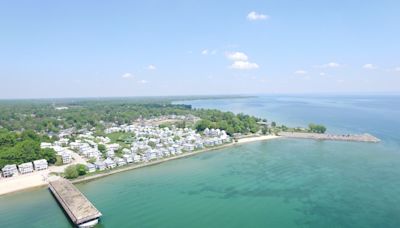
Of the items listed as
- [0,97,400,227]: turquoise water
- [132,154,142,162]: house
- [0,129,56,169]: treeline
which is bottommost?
[0,97,400,227]: turquoise water

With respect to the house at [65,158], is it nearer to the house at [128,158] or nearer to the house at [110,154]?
the house at [110,154]

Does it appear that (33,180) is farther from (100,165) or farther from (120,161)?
(120,161)

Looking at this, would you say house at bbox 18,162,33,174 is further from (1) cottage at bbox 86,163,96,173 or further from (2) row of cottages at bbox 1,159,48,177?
(1) cottage at bbox 86,163,96,173

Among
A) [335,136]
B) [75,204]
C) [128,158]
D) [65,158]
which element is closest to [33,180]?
[65,158]

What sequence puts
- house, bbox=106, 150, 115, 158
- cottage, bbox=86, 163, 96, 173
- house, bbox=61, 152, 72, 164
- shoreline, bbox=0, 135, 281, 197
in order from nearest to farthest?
shoreline, bbox=0, 135, 281, 197
cottage, bbox=86, 163, 96, 173
house, bbox=61, 152, 72, 164
house, bbox=106, 150, 115, 158

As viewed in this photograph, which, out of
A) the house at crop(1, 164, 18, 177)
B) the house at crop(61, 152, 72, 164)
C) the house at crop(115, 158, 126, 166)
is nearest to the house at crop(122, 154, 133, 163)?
the house at crop(115, 158, 126, 166)

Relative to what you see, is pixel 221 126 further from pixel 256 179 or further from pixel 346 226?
pixel 346 226
